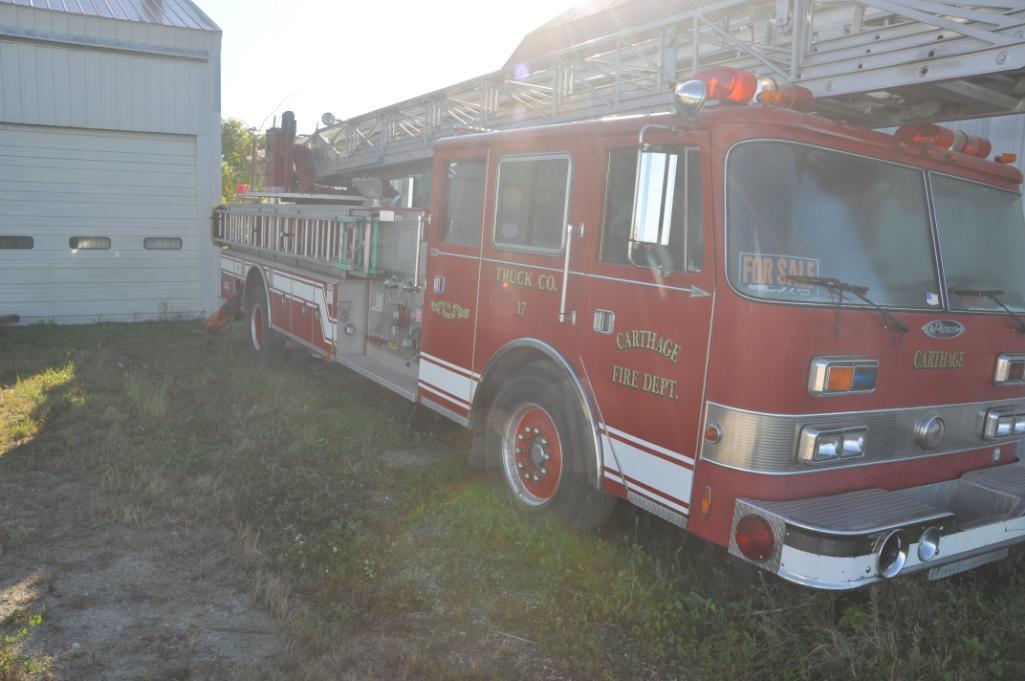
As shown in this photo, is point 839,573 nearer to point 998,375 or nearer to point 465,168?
point 998,375

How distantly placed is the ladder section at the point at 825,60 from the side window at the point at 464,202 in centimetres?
54

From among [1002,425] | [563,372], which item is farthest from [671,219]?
[1002,425]

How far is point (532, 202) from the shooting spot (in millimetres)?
4672

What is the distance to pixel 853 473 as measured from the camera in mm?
3572

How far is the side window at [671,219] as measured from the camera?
3.53 meters

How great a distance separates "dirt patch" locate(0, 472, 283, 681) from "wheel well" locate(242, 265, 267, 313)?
463 cm

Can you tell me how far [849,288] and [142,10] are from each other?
12.2m

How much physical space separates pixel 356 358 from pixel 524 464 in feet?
8.55

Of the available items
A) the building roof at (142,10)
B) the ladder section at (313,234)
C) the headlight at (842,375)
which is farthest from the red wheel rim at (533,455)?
the building roof at (142,10)

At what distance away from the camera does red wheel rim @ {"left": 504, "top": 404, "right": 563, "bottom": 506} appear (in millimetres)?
4480

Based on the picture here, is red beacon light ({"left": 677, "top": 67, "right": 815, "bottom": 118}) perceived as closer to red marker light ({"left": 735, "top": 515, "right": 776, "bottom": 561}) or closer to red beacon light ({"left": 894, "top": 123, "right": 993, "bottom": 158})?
red beacon light ({"left": 894, "top": 123, "right": 993, "bottom": 158})

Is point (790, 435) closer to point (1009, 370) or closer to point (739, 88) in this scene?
point (739, 88)

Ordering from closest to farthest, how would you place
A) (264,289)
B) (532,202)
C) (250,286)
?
(532,202), (264,289), (250,286)

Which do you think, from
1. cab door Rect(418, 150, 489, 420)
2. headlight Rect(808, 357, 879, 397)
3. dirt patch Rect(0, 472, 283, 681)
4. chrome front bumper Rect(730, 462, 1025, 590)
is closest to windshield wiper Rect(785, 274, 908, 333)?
headlight Rect(808, 357, 879, 397)
